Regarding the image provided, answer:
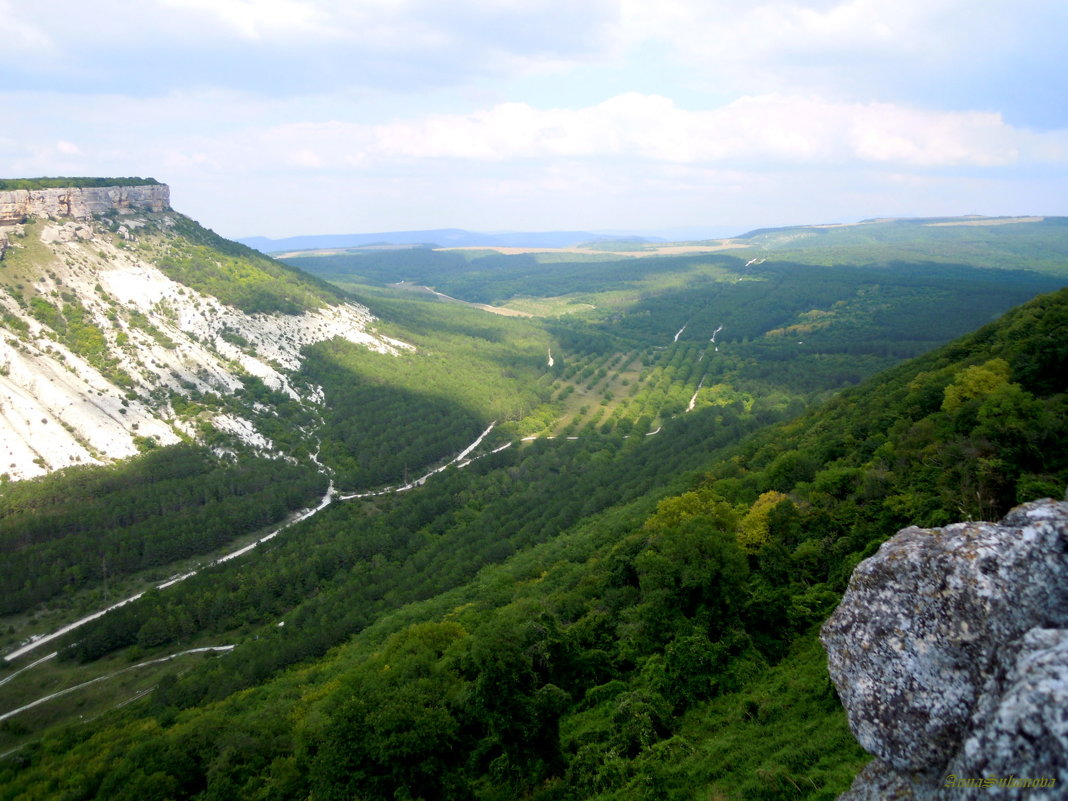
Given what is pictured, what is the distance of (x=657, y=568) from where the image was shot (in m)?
25.2

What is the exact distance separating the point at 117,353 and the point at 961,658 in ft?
319

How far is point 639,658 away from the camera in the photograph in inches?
909

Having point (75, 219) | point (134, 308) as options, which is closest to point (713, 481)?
point (134, 308)

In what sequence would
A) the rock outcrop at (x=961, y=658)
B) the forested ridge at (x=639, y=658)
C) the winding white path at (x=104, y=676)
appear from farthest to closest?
the winding white path at (x=104, y=676)
the forested ridge at (x=639, y=658)
the rock outcrop at (x=961, y=658)

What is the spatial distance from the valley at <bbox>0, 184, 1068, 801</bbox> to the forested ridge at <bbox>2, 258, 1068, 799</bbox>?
0.15m

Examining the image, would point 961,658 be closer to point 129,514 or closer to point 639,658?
point 639,658

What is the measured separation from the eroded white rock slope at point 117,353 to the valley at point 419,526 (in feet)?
1.45

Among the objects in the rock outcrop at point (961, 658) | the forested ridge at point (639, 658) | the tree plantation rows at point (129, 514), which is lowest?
the tree plantation rows at point (129, 514)

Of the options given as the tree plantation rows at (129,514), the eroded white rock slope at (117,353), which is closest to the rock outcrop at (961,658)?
the tree plantation rows at (129,514)

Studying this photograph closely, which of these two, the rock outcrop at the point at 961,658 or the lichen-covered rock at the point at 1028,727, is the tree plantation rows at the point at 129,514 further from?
the lichen-covered rock at the point at 1028,727

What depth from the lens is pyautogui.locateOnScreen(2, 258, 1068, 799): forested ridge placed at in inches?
731

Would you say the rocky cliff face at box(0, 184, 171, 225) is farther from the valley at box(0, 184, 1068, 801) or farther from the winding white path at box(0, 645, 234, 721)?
the winding white path at box(0, 645, 234, 721)

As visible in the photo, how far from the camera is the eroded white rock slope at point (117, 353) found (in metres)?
67.4

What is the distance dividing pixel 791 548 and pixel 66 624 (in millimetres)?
55703
